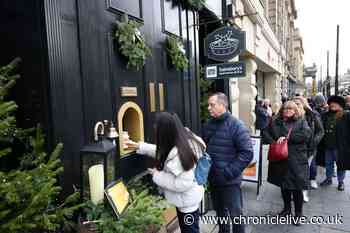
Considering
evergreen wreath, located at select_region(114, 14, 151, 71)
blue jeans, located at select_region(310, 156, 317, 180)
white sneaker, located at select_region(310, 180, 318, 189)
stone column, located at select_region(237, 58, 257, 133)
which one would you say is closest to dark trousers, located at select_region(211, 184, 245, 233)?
evergreen wreath, located at select_region(114, 14, 151, 71)

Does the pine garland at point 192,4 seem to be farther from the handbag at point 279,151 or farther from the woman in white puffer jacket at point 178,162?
the woman in white puffer jacket at point 178,162

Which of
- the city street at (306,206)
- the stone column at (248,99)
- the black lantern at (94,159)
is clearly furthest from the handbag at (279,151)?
the stone column at (248,99)

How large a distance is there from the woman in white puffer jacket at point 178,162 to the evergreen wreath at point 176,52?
1.60 meters

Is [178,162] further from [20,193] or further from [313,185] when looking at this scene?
[313,185]

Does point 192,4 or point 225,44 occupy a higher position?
point 192,4

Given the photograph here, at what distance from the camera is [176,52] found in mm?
4176

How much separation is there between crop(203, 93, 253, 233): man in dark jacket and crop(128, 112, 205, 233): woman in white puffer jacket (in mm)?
547

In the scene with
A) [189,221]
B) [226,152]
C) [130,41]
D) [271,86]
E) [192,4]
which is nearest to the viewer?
[189,221]

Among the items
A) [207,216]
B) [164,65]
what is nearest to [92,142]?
[164,65]

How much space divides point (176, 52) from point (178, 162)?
79.0 inches

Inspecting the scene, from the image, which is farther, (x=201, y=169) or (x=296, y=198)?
(x=296, y=198)

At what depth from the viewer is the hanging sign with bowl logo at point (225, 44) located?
17.5ft

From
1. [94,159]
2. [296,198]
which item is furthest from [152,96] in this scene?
[296,198]

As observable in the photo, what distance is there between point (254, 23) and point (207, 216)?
7.81 meters
